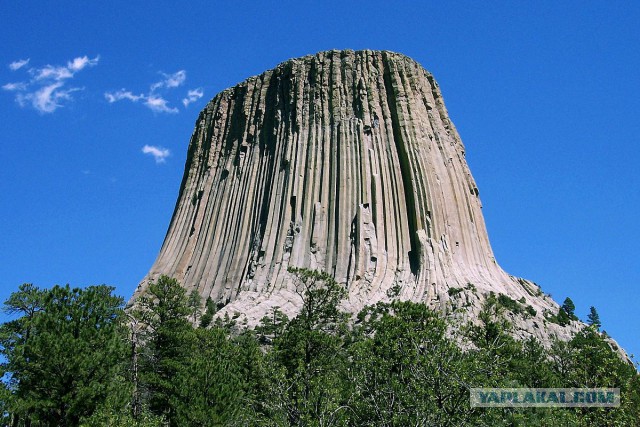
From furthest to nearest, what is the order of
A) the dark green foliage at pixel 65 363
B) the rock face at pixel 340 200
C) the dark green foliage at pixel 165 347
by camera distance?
the rock face at pixel 340 200 < the dark green foliage at pixel 165 347 < the dark green foliage at pixel 65 363

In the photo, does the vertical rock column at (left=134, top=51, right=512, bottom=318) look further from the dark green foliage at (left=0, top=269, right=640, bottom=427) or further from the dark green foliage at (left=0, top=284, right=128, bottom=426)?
the dark green foliage at (left=0, top=284, right=128, bottom=426)

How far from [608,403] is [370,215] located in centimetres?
4462

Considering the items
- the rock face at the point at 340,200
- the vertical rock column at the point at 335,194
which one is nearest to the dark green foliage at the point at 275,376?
the rock face at the point at 340,200

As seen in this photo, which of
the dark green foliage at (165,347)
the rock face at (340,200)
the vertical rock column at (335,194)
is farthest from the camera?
the vertical rock column at (335,194)

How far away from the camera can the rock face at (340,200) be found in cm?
6481

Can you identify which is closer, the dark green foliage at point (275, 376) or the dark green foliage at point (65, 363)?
the dark green foliage at point (275, 376)

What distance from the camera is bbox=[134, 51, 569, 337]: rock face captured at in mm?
64812

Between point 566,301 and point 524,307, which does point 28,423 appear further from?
point 566,301

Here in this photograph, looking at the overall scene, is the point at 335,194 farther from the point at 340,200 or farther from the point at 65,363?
the point at 65,363

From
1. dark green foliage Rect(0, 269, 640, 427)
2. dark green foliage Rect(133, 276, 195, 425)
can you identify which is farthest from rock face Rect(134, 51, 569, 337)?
dark green foliage Rect(0, 269, 640, 427)

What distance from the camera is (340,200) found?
69.1 m

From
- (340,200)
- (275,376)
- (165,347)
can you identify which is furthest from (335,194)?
(275,376)

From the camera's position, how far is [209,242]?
75.3 meters

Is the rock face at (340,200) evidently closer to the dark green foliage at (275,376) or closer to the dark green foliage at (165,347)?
the dark green foliage at (165,347)
